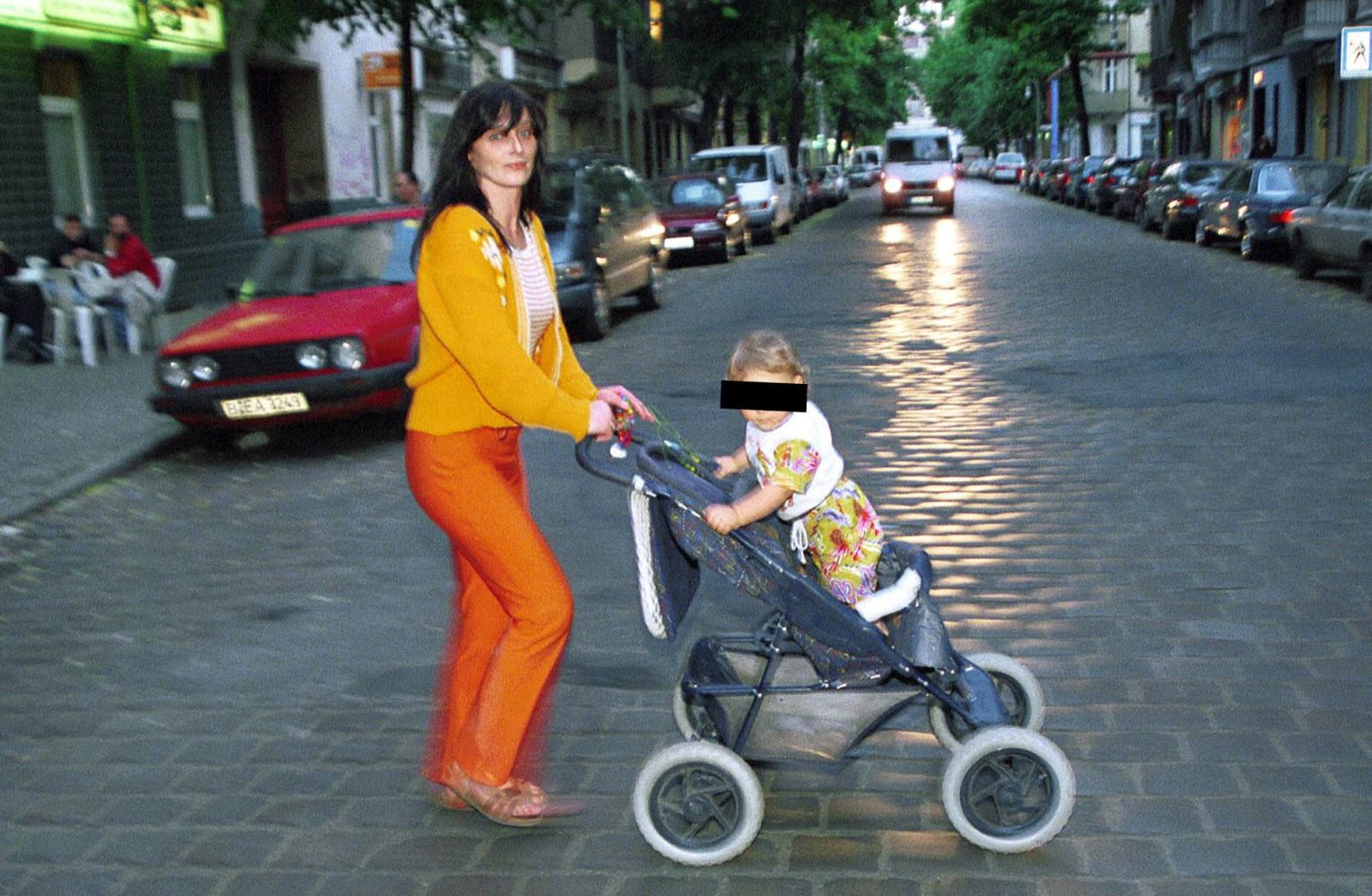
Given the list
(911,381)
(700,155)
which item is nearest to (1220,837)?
(911,381)

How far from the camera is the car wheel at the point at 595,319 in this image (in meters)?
15.5

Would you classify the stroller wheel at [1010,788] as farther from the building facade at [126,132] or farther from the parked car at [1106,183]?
the parked car at [1106,183]

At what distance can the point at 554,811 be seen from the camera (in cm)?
404

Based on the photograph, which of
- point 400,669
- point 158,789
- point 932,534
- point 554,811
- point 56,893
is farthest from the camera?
point 932,534

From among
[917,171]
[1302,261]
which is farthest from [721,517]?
[917,171]

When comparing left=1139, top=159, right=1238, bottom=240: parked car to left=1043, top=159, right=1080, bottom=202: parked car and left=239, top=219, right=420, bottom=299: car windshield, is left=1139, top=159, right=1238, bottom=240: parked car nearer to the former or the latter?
left=1043, top=159, right=1080, bottom=202: parked car

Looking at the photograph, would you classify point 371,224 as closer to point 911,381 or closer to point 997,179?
point 911,381

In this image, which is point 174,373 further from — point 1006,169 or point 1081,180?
point 1006,169

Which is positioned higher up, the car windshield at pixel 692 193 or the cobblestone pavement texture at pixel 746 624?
the car windshield at pixel 692 193

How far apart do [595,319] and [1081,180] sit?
32.6 m

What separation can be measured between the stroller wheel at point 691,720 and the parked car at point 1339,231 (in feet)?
47.2

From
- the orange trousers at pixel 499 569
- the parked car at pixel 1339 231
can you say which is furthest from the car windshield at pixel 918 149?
the orange trousers at pixel 499 569

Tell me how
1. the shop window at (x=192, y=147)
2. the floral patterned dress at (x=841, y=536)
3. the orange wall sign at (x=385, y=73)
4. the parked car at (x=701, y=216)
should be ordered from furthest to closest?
the parked car at (x=701, y=216)
the orange wall sign at (x=385, y=73)
the shop window at (x=192, y=147)
the floral patterned dress at (x=841, y=536)

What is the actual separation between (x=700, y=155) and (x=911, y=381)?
23.2 meters
